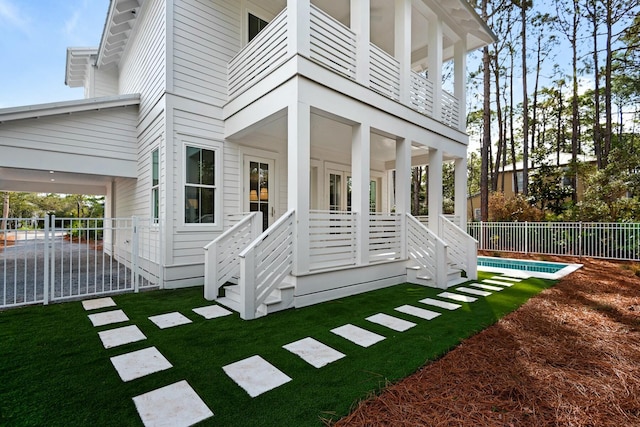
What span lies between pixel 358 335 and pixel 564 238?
32.2ft

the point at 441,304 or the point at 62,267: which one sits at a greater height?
the point at 62,267

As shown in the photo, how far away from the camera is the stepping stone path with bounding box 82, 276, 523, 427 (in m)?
1.88

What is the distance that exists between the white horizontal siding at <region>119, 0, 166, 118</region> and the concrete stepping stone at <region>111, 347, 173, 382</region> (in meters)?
4.60

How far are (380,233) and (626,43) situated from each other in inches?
654

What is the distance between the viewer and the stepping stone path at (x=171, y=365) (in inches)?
73.8

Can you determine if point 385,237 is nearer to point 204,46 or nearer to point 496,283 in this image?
point 496,283

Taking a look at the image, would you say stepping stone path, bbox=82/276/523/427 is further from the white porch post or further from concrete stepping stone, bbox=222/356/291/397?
the white porch post

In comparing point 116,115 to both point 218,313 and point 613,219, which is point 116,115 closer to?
point 218,313

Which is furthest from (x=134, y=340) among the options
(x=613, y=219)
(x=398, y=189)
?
(x=613, y=219)

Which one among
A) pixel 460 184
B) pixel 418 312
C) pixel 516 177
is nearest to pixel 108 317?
pixel 418 312

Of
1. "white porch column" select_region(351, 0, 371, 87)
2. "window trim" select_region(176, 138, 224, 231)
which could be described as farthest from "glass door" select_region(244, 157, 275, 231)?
"white porch column" select_region(351, 0, 371, 87)

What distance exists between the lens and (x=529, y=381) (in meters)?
2.28

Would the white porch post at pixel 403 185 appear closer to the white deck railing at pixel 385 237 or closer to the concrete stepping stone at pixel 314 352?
the white deck railing at pixel 385 237

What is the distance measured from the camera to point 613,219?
30.3 ft
